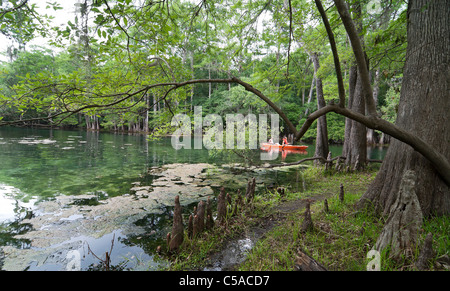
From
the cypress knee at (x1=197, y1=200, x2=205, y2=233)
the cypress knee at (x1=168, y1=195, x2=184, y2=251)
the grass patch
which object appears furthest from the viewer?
the cypress knee at (x1=197, y1=200, x2=205, y2=233)

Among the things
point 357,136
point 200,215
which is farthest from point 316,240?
point 357,136

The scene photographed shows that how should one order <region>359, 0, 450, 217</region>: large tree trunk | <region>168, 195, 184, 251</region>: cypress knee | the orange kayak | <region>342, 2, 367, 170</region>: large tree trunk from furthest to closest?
the orange kayak
<region>342, 2, 367, 170</region>: large tree trunk
<region>168, 195, 184, 251</region>: cypress knee
<region>359, 0, 450, 217</region>: large tree trunk

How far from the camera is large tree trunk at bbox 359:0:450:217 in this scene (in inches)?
105

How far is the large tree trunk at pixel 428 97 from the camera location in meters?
2.66

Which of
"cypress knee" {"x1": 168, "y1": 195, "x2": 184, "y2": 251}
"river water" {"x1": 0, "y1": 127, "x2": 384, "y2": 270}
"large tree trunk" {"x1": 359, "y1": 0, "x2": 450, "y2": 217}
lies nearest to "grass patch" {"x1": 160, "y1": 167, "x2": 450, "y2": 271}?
"cypress knee" {"x1": 168, "y1": 195, "x2": 184, "y2": 251}

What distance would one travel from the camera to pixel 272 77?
4871mm

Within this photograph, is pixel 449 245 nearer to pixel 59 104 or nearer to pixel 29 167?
pixel 59 104

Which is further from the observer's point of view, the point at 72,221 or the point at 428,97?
the point at 72,221

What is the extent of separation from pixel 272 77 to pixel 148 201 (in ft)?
14.6

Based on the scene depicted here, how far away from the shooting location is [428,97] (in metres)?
2.72

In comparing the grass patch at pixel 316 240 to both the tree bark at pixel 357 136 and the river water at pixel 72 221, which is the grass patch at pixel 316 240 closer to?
the river water at pixel 72 221

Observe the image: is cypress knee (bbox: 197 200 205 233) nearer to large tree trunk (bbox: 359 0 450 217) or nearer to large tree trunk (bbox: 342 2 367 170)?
large tree trunk (bbox: 359 0 450 217)

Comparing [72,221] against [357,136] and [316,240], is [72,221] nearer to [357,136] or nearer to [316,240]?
[316,240]
